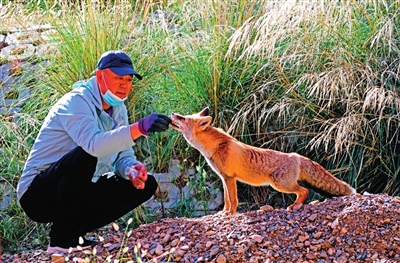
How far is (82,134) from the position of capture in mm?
3855

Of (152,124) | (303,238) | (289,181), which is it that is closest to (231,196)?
(289,181)

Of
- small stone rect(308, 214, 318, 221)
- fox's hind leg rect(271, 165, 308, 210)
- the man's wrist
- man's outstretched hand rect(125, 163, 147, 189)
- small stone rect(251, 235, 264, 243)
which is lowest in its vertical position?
small stone rect(251, 235, 264, 243)

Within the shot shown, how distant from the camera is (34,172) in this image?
416 centimetres

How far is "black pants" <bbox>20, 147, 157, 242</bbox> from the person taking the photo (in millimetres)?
3975

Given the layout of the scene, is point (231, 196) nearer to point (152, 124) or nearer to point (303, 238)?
point (303, 238)

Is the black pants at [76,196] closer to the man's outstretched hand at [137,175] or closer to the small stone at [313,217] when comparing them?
the man's outstretched hand at [137,175]

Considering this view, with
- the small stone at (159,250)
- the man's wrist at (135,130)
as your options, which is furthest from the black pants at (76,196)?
the small stone at (159,250)

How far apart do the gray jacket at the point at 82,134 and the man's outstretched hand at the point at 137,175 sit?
0.12 meters

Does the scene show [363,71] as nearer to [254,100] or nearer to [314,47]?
[314,47]

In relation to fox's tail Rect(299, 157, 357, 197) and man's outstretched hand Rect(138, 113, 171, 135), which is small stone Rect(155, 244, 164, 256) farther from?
fox's tail Rect(299, 157, 357, 197)

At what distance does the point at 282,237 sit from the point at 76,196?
1.31m

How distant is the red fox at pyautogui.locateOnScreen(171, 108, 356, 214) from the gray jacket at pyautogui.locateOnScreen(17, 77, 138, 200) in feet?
1.55

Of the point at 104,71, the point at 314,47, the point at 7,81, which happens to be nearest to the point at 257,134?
the point at 314,47

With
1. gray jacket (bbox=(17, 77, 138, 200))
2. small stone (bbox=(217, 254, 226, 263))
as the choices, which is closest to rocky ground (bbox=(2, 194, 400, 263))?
small stone (bbox=(217, 254, 226, 263))
